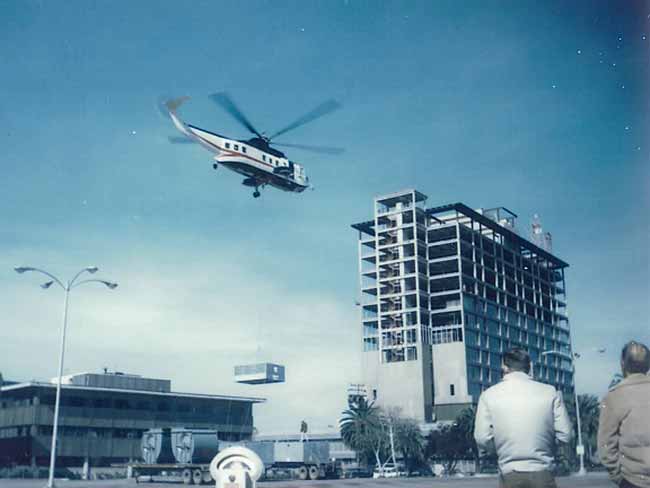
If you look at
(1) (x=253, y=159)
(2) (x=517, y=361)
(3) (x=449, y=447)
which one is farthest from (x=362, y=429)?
(2) (x=517, y=361)

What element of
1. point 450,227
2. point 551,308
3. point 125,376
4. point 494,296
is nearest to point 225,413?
point 125,376

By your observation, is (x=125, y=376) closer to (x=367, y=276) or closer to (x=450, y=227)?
(x=367, y=276)

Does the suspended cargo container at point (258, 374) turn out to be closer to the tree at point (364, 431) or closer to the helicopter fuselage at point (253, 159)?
the tree at point (364, 431)

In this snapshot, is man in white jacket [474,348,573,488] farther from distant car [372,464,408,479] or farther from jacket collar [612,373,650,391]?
distant car [372,464,408,479]

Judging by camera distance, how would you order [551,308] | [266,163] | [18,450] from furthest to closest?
[551,308] → [18,450] → [266,163]

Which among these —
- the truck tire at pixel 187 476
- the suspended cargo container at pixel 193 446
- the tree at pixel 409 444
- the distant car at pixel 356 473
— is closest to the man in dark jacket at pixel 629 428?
the truck tire at pixel 187 476

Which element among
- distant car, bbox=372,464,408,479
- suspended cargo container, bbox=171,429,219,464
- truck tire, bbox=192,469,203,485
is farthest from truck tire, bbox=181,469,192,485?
distant car, bbox=372,464,408,479
